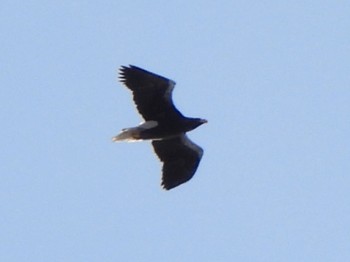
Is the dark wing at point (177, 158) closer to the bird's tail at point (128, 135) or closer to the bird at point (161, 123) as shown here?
the bird at point (161, 123)

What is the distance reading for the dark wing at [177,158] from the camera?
209 feet

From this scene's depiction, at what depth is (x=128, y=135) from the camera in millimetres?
62969

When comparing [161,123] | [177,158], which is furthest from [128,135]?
[177,158]

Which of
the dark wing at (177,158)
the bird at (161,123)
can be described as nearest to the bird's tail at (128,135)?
the bird at (161,123)

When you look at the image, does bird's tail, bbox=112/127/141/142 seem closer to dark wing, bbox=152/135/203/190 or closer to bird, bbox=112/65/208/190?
bird, bbox=112/65/208/190

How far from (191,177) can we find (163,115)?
153 cm

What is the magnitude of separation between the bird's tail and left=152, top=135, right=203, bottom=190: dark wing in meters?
1.12

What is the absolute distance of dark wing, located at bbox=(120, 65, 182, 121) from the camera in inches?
2479

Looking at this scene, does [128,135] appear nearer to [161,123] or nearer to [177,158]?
[161,123]

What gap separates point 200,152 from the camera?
64.2m

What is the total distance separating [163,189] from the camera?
2505 inches

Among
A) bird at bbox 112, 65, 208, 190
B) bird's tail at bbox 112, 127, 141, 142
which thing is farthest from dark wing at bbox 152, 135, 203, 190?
bird's tail at bbox 112, 127, 141, 142

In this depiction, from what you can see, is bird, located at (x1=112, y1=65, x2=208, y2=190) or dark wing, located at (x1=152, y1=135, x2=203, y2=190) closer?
bird, located at (x1=112, y1=65, x2=208, y2=190)

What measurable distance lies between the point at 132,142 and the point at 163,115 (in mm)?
851
